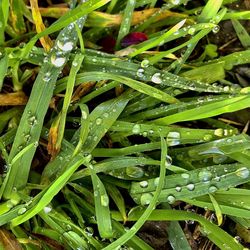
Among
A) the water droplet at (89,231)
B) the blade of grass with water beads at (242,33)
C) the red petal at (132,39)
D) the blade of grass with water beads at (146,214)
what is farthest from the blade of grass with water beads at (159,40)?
the water droplet at (89,231)

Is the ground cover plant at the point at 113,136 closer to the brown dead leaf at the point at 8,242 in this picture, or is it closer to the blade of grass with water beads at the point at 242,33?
the brown dead leaf at the point at 8,242

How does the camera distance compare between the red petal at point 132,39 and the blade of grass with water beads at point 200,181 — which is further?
the red petal at point 132,39

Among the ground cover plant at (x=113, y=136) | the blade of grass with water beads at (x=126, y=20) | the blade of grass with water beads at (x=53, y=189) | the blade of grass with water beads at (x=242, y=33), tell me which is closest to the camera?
the blade of grass with water beads at (x=53, y=189)

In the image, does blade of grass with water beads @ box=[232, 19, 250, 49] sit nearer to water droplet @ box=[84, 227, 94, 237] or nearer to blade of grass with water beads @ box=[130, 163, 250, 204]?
blade of grass with water beads @ box=[130, 163, 250, 204]

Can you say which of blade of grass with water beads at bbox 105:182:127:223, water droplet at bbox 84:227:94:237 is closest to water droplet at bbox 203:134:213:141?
blade of grass with water beads at bbox 105:182:127:223

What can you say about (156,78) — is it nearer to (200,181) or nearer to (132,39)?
(132,39)

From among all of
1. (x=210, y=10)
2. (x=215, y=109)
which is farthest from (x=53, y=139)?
(x=210, y=10)
